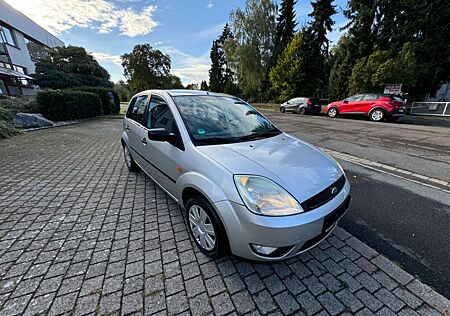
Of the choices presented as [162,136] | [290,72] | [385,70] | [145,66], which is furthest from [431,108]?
[145,66]

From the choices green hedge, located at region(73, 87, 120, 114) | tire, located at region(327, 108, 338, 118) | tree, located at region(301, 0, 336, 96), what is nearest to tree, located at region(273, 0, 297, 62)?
tree, located at region(301, 0, 336, 96)

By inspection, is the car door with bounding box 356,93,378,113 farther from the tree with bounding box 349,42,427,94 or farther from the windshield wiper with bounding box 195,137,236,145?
the windshield wiper with bounding box 195,137,236,145

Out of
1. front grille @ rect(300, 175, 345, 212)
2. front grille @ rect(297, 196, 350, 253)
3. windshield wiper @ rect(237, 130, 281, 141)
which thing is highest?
windshield wiper @ rect(237, 130, 281, 141)

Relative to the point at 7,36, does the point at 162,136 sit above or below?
below

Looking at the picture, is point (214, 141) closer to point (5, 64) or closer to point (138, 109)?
point (138, 109)

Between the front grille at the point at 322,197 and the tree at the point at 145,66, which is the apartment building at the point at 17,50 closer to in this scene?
the tree at the point at 145,66

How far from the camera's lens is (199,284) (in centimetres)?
180

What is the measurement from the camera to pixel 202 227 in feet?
6.78

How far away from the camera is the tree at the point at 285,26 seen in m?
25.2

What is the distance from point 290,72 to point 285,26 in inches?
333

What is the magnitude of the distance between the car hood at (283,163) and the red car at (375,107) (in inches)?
465

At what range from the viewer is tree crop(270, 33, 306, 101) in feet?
70.2

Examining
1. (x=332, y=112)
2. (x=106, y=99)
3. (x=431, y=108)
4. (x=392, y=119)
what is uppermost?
(x=106, y=99)

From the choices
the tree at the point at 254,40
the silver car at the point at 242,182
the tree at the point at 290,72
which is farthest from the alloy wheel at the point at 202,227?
the tree at the point at 254,40
